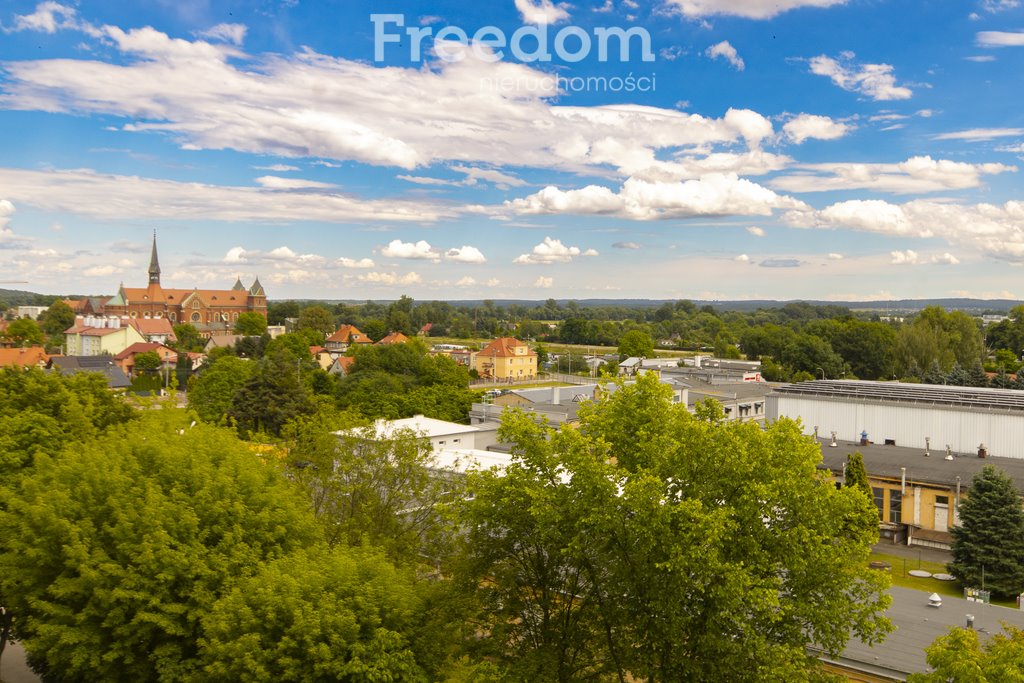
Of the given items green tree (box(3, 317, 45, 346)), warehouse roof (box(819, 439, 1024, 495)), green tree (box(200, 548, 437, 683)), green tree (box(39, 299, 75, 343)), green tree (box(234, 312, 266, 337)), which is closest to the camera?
green tree (box(200, 548, 437, 683))

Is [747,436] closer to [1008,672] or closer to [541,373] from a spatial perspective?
[1008,672]

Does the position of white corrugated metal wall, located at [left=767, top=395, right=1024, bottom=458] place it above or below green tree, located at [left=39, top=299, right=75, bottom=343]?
below

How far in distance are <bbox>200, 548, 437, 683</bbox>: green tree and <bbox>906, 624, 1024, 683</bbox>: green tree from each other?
6453 mm

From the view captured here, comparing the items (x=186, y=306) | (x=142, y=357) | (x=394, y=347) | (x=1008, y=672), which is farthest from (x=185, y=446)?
(x=186, y=306)

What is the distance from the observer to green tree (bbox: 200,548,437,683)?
10375 mm

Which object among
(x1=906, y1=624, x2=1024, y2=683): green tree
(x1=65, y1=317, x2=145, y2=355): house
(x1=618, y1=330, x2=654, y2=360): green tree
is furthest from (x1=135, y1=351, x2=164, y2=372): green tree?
(x1=906, y1=624, x2=1024, y2=683): green tree

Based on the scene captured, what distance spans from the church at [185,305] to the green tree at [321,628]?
112 meters

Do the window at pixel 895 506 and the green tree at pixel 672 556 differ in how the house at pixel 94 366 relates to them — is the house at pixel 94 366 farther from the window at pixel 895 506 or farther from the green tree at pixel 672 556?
the green tree at pixel 672 556

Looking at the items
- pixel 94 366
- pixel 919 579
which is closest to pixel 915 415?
pixel 919 579

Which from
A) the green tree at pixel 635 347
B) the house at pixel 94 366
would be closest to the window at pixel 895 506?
the house at pixel 94 366

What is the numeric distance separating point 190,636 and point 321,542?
2.76 m

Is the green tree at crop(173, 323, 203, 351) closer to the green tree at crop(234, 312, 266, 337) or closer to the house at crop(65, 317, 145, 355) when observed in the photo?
the house at crop(65, 317, 145, 355)

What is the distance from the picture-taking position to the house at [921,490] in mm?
25516

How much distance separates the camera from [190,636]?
1247 cm
